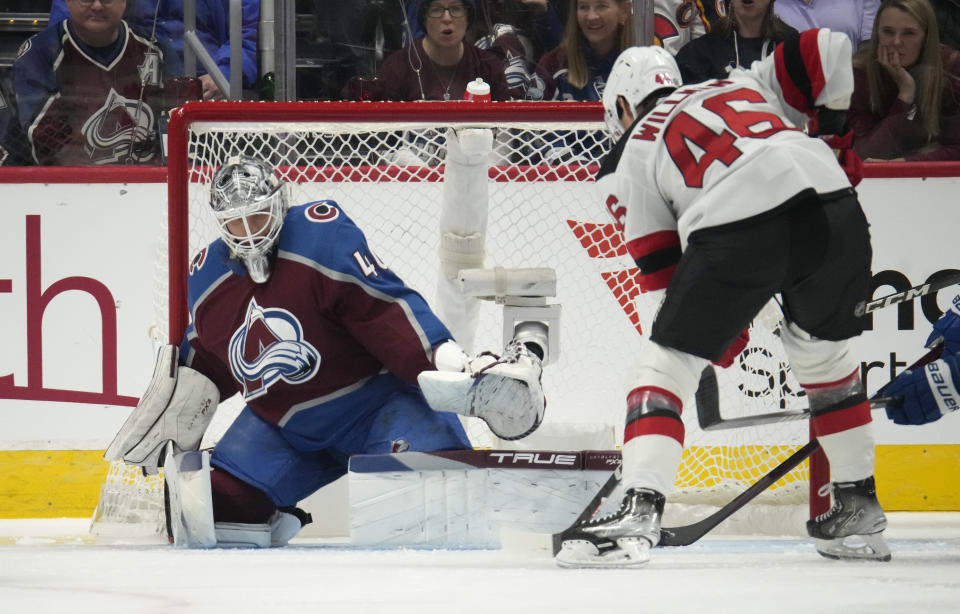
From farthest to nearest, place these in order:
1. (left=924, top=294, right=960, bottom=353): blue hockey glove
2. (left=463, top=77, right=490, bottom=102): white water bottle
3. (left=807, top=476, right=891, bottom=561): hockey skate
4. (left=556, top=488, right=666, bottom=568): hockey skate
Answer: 1. (left=463, top=77, right=490, bottom=102): white water bottle
2. (left=924, top=294, right=960, bottom=353): blue hockey glove
3. (left=807, top=476, right=891, bottom=561): hockey skate
4. (left=556, top=488, right=666, bottom=568): hockey skate

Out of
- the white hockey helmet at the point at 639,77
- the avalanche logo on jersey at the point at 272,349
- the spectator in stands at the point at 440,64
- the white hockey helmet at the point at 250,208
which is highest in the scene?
the spectator in stands at the point at 440,64

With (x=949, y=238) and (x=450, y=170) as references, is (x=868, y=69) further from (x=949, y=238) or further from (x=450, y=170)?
(x=450, y=170)

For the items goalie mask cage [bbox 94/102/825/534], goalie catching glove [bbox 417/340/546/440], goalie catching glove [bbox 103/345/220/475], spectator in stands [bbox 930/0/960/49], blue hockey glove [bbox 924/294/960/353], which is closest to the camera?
goalie catching glove [bbox 417/340/546/440]

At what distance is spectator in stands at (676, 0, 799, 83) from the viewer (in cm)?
364

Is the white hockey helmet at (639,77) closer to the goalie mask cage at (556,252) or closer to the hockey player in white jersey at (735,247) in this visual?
the hockey player in white jersey at (735,247)

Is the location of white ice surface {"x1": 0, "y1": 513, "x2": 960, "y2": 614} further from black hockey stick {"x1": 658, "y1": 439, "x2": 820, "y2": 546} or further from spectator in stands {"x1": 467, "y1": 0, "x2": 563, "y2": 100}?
spectator in stands {"x1": 467, "y1": 0, "x2": 563, "y2": 100}

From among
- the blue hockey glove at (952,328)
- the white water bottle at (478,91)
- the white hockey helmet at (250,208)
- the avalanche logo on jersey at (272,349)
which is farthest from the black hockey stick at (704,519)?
the white water bottle at (478,91)

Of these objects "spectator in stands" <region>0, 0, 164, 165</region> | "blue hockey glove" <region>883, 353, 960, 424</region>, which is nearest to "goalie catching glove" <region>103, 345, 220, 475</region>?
"spectator in stands" <region>0, 0, 164, 165</region>

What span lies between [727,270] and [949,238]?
157 cm

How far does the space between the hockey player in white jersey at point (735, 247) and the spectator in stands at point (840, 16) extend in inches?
62.3

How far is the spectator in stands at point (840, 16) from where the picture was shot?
154 inches

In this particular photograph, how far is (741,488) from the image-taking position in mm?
3281

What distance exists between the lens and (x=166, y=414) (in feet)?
9.25

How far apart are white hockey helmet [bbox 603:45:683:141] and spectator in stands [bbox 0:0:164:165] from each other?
5.40 feet
